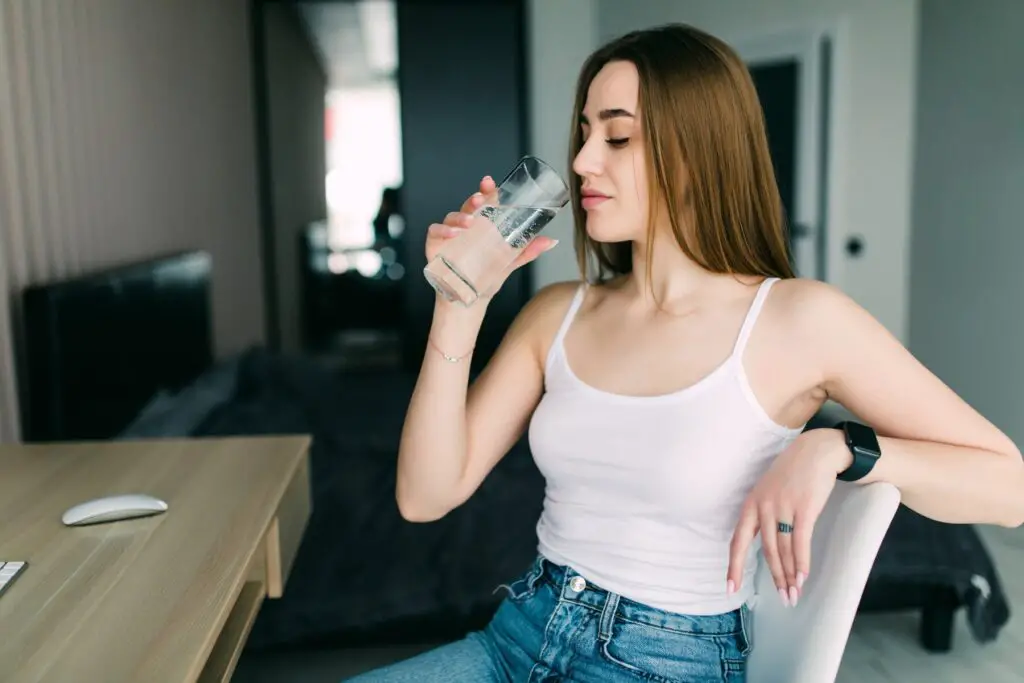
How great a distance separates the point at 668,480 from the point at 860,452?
209mm

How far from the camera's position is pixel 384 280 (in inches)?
276

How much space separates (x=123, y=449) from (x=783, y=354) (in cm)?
106

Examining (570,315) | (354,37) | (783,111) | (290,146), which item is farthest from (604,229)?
(354,37)

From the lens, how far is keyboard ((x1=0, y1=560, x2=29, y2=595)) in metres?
0.96

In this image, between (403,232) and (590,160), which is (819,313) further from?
(403,232)

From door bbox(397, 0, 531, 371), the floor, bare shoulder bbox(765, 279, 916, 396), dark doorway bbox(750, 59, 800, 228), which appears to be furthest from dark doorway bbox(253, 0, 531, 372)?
bare shoulder bbox(765, 279, 916, 396)

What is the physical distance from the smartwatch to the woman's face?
36 centimetres

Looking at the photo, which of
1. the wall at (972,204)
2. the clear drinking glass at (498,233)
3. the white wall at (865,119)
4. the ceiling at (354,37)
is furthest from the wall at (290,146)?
the clear drinking glass at (498,233)

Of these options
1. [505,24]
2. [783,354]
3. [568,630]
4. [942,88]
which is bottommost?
[568,630]

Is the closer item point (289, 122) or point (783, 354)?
point (783, 354)

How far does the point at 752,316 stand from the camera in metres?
1.05

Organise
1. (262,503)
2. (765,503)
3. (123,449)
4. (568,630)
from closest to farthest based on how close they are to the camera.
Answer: (765,503)
(568,630)
(262,503)
(123,449)

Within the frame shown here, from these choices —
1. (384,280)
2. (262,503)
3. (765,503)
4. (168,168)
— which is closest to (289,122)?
(384,280)

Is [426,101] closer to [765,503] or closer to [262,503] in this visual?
[262,503]
